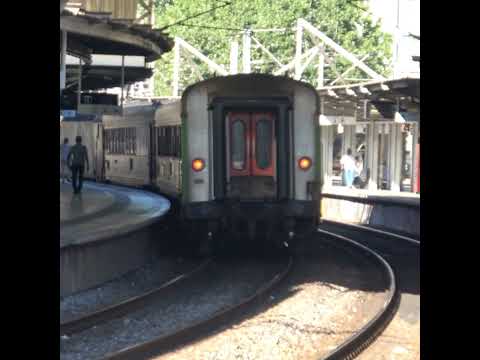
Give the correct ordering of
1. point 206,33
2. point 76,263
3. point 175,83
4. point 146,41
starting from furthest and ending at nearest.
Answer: point 206,33 < point 175,83 < point 146,41 < point 76,263

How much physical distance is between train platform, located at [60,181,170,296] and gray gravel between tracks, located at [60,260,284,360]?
49.6 inches

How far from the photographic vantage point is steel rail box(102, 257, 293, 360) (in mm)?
7289

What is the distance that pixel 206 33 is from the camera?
51531mm

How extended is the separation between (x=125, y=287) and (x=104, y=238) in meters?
0.77

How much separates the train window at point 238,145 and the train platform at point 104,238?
1.90 meters

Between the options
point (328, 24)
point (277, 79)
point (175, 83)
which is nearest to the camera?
point (277, 79)

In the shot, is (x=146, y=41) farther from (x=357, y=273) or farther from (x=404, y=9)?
(x=404, y=9)

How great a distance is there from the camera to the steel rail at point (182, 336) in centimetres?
729

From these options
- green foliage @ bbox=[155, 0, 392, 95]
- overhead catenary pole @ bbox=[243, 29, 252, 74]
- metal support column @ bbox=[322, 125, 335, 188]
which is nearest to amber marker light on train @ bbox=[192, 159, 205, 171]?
metal support column @ bbox=[322, 125, 335, 188]

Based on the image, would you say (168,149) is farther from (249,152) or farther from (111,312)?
(111,312)

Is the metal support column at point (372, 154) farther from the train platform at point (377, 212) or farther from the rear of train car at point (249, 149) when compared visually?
the rear of train car at point (249, 149)

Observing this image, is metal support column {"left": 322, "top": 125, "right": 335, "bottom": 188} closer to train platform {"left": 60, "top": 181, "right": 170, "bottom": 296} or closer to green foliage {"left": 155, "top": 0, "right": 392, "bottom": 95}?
green foliage {"left": 155, "top": 0, "right": 392, "bottom": 95}
